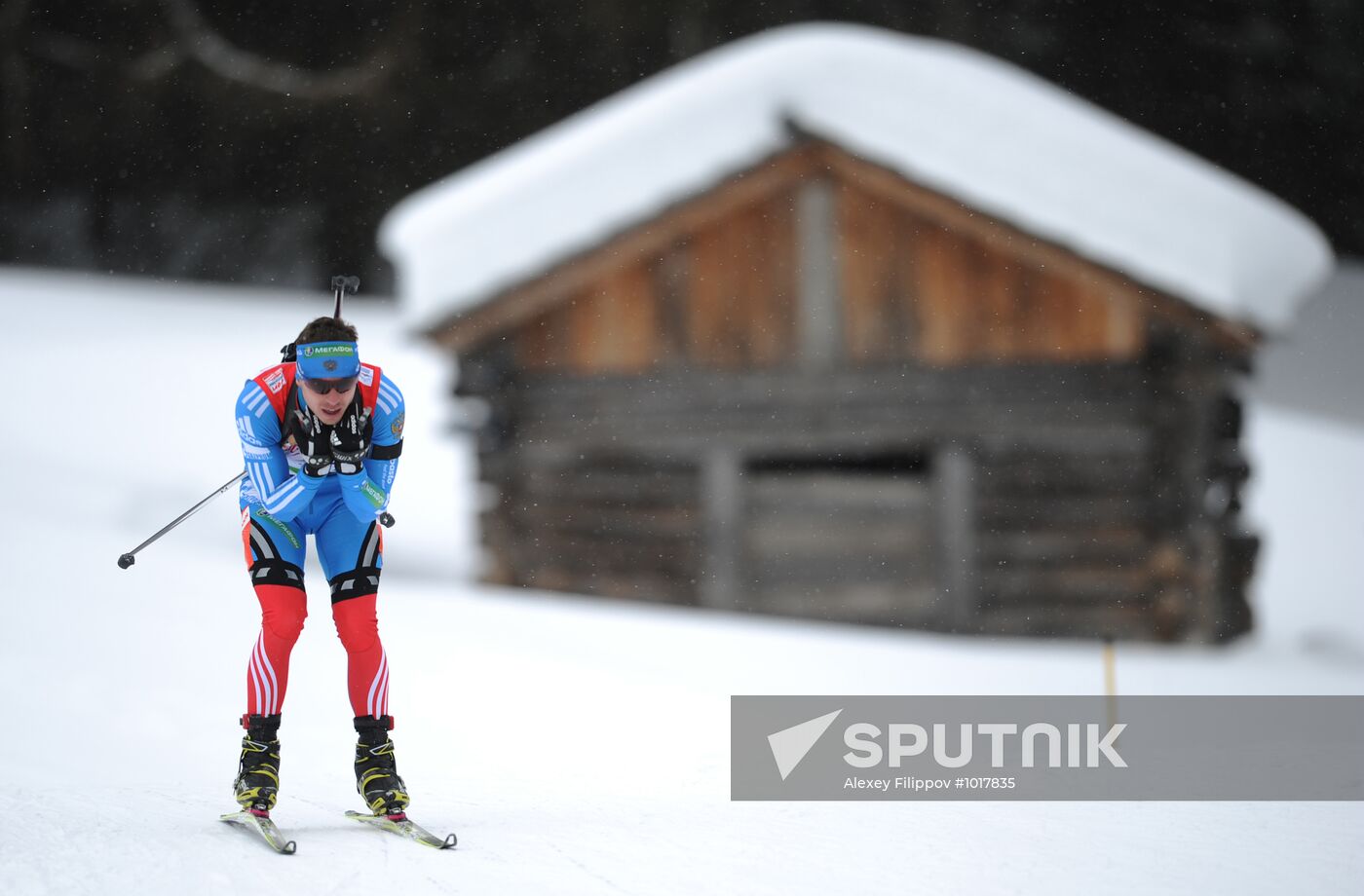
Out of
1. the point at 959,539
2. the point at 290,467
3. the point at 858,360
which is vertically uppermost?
the point at 858,360

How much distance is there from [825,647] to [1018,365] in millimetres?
2814

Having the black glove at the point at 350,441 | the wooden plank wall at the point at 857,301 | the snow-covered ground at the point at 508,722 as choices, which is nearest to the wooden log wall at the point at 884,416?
the wooden plank wall at the point at 857,301

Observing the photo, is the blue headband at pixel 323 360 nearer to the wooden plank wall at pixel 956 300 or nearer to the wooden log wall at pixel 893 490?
A: the wooden log wall at pixel 893 490

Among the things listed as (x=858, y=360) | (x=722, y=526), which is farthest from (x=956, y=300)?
(x=722, y=526)

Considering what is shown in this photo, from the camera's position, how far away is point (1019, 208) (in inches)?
402

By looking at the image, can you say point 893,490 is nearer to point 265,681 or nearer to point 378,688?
point 378,688

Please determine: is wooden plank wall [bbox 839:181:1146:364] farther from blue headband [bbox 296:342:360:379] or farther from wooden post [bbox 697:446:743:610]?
blue headband [bbox 296:342:360:379]

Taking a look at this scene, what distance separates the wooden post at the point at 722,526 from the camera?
10969 mm

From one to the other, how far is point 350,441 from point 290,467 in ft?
0.84

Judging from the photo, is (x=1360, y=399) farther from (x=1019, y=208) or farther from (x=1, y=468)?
(x=1, y=468)

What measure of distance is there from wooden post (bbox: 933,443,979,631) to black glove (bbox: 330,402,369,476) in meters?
6.86

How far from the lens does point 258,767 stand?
14.7 ft

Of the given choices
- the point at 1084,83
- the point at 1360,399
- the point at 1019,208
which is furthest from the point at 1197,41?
the point at 1019,208

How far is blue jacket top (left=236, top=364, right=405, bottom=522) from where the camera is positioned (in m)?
4.39
